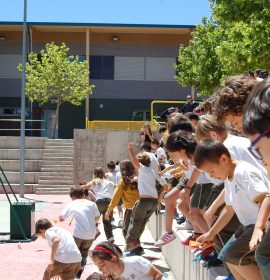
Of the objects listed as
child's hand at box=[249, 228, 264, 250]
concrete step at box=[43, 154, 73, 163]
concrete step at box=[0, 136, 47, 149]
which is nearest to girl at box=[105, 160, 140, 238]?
child's hand at box=[249, 228, 264, 250]

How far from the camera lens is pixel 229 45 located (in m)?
16.2

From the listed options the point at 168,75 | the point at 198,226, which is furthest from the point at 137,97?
the point at 198,226

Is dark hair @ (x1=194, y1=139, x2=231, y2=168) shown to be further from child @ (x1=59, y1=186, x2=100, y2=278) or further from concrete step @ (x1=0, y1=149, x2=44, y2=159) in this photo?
concrete step @ (x1=0, y1=149, x2=44, y2=159)

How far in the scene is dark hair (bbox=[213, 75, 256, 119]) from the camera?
386 centimetres

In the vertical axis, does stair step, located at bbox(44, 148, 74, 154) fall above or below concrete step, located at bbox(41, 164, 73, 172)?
above

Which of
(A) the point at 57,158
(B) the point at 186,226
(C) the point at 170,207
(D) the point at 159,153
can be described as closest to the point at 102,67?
(A) the point at 57,158

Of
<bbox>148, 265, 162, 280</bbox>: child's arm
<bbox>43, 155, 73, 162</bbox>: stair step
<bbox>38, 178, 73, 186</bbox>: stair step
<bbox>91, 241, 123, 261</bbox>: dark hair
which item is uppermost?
<bbox>91, 241, 123, 261</bbox>: dark hair

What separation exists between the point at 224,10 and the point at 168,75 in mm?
20984

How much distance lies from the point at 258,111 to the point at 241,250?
200 cm

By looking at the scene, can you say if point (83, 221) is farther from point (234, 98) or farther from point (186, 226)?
point (234, 98)

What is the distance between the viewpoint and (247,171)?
3.49 m

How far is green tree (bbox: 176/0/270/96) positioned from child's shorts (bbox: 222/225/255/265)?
7857 mm

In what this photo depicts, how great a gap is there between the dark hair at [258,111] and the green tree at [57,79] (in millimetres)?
35343

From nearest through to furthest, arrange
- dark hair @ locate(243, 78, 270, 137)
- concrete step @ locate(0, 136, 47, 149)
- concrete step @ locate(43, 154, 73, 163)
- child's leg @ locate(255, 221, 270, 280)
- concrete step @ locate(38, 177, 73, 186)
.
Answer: dark hair @ locate(243, 78, 270, 137) < child's leg @ locate(255, 221, 270, 280) < concrete step @ locate(38, 177, 73, 186) < concrete step @ locate(43, 154, 73, 163) < concrete step @ locate(0, 136, 47, 149)
